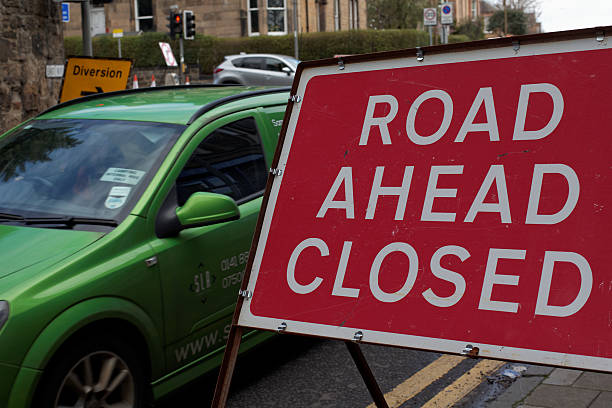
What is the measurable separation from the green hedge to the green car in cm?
2965

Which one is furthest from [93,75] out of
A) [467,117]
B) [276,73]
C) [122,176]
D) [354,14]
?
[354,14]

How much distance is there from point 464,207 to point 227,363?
1.02 metres

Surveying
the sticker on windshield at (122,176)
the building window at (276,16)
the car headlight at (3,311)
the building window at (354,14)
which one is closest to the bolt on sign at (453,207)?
the car headlight at (3,311)

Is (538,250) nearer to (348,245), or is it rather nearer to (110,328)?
(348,245)

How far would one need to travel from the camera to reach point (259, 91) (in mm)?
5133

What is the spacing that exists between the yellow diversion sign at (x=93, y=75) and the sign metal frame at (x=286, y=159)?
20.6 ft

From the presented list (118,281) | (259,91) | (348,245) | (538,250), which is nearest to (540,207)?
(538,250)

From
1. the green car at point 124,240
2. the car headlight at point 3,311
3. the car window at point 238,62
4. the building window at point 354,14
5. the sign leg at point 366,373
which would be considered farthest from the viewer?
the building window at point 354,14

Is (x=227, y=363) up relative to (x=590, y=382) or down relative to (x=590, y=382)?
up

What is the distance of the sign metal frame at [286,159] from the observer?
8.57ft

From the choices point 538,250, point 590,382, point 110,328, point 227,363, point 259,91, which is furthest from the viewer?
point 259,91

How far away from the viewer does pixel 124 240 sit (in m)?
3.66

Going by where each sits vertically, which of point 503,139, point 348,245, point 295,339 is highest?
point 503,139

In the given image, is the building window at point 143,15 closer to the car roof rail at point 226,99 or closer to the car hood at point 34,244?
the car roof rail at point 226,99
